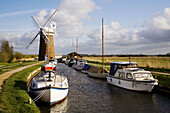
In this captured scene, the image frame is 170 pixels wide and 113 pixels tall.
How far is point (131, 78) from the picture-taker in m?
21.8

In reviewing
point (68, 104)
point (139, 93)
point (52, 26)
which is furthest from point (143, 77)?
point (52, 26)

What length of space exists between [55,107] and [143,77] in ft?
39.0

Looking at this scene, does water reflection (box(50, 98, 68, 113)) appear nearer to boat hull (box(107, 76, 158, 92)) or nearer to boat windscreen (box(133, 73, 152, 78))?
boat hull (box(107, 76, 158, 92))

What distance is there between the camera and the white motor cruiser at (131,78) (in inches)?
794

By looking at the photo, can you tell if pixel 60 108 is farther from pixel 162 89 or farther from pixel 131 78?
pixel 162 89

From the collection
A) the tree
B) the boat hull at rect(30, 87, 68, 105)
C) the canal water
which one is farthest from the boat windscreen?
the tree

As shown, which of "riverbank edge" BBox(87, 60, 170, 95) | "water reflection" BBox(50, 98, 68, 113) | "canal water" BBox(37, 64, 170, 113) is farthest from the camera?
"riverbank edge" BBox(87, 60, 170, 95)

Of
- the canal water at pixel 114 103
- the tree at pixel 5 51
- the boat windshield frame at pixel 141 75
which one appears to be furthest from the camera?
the tree at pixel 5 51

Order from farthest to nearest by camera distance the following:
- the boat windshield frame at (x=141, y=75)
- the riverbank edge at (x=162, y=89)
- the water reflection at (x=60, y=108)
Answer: the boat windshield frame at (x=141, y=75), the riverbank edge at (x=162, y=89), the water reflection at (x=60, y=108)

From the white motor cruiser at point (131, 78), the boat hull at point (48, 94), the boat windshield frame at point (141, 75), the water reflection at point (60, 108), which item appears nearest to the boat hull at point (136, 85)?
the white motor cruiser at point (131, 78)

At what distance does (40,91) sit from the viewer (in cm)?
1545

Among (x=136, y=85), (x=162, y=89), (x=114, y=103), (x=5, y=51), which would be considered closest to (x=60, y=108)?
(x=114, y=103)

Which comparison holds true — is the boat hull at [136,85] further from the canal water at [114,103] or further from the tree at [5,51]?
the tree at [5,51]

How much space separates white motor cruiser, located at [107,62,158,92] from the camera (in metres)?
20.2
